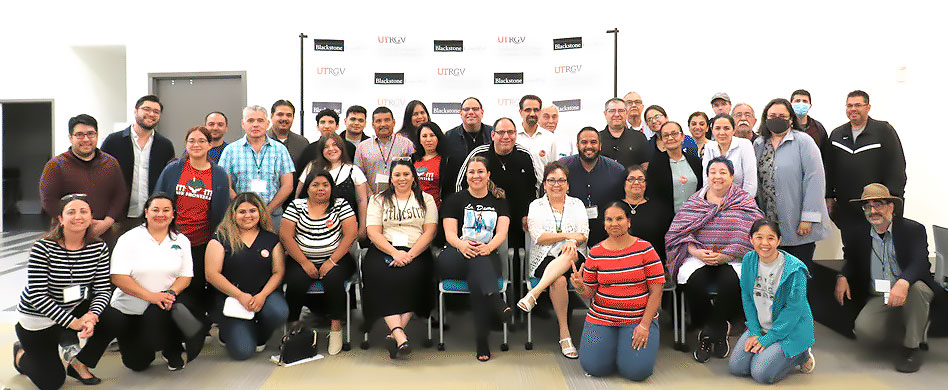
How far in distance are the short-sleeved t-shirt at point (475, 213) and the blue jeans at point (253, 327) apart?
110cm

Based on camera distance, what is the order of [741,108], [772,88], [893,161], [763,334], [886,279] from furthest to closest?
1. [772,88]
2. [741,108]
3. [893,161]
4. [886,279]
5. [763,334]

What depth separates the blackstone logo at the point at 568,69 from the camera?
642 cm

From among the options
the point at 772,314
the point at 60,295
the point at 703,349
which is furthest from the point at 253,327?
the point at 772,314

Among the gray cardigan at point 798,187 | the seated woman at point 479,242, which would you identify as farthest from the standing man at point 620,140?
the seated woman at point 479,242

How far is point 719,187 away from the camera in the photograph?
12.0 feet

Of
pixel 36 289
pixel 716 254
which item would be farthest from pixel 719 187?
pixel 36 289

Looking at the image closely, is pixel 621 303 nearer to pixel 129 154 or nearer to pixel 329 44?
pixel 129 154

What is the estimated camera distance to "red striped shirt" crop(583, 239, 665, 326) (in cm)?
322

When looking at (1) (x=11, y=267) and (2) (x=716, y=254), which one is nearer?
(2) (x=716, y=254)

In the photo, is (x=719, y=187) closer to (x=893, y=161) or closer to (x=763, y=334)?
(x=763, y=334)

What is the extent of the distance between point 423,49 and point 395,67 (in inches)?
13.7

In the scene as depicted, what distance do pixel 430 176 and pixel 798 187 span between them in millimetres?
2341

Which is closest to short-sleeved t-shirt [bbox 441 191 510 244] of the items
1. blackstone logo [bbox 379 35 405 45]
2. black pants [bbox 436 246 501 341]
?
black pants [bbox 436 246 501 341]

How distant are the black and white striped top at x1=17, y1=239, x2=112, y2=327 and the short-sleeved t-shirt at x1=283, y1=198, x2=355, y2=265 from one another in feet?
3.34
